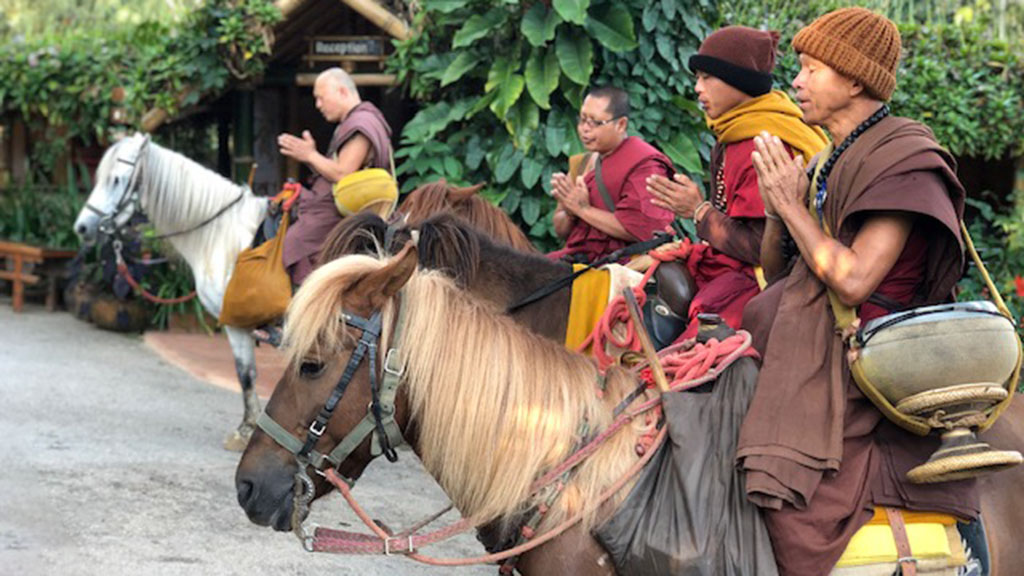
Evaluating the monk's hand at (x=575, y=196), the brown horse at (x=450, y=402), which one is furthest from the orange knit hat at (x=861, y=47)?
the monk's hand at (x=575, y=196)

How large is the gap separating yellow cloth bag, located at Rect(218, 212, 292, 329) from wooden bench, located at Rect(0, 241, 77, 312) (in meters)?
6.65

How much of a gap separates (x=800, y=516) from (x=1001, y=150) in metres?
7.92

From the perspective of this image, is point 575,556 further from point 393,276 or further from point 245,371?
point 245,371

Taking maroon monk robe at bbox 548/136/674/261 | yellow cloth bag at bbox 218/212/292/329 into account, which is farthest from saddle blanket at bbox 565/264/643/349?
yellow cloth bag at bbox 218/212/292/329

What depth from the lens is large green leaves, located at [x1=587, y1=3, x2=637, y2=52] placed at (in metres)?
7.27

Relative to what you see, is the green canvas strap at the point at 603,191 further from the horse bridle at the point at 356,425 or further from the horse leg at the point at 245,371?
the horse leg at the point at 245,371

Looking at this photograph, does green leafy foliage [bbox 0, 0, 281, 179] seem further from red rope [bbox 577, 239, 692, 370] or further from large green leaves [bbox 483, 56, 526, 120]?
red rope [bbox 577, 239, 692, 370]

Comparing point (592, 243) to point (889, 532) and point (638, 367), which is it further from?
point (889, 532)

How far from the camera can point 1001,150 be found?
31.2 feet

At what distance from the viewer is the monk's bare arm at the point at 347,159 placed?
689 cm

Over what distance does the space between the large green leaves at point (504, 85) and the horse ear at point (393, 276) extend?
468 centimetres

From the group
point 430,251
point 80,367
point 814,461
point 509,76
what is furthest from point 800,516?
point 80,367

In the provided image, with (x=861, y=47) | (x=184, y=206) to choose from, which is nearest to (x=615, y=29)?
(x=184, y=206)

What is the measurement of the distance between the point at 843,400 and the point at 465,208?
3.47 m
